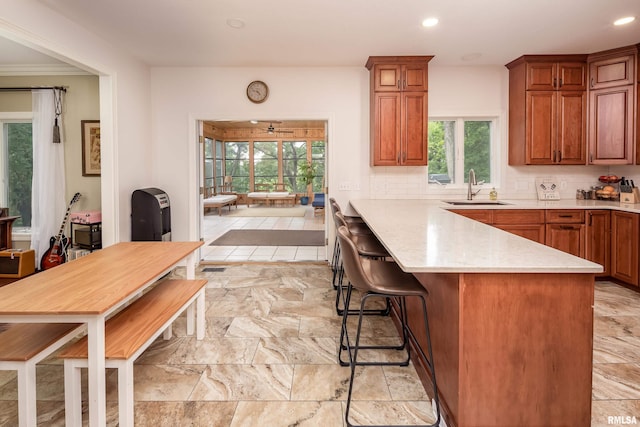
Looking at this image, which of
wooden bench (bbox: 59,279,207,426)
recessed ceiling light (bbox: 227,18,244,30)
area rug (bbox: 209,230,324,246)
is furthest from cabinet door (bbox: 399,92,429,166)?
wooden bench (bbox: 59,279,207,426)

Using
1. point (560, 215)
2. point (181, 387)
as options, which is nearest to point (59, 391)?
point (181, 387)

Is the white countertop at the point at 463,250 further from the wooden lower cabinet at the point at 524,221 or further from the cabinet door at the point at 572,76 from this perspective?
the cabinet door at the point at 572,76

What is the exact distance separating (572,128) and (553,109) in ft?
1.05

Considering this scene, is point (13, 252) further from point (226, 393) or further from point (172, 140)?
point (226, 393)

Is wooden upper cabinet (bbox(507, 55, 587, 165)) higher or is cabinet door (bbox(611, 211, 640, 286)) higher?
wooden upper cabinet (bbox(507, 55, 587, 165))

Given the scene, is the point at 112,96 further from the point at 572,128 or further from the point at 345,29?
the point at 572,128

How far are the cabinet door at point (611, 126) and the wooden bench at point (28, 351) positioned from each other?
519cm

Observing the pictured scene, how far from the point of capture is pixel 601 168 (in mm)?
4730

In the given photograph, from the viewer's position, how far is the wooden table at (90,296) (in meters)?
1.47

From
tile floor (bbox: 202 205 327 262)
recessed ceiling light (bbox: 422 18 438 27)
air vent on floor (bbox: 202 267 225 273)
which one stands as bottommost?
air vent on floor (bbox: 202 267 225 273)

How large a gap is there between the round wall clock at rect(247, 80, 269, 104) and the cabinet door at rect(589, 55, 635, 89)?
3824 millimetres

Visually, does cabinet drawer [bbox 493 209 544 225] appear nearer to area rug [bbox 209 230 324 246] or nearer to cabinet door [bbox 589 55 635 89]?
cabinet door [bbox 589 55 635 89]

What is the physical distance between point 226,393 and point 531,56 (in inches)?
182

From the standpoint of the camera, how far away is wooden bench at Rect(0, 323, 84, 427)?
1.51m
